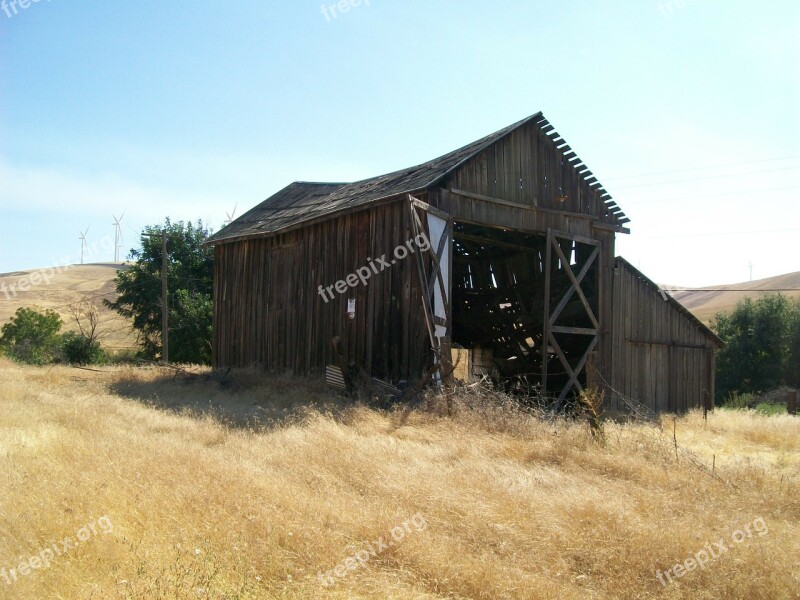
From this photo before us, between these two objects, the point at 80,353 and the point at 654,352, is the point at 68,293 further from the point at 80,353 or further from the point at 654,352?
the point at 654,352

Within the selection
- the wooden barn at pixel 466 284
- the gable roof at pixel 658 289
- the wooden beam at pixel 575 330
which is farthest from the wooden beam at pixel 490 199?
the gable roof at pixel 658 289

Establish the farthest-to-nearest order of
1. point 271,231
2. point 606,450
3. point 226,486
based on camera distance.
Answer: point 271,231 < point 606,450 < point 226,486

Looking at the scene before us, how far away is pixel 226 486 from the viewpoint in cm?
617

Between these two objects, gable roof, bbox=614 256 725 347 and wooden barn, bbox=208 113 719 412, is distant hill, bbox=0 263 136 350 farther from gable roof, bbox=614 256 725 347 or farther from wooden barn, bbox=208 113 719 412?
gable roof, bbox=614 256 725 347

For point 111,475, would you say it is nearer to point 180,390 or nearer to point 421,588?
point 421,588

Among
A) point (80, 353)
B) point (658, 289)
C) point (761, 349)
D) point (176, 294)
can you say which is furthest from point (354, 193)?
point (761, 349)

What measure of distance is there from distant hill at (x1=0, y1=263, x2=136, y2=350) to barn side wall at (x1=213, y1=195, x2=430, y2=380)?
4035cm

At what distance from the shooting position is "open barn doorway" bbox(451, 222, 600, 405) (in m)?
15.8

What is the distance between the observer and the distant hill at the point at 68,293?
62969 mm

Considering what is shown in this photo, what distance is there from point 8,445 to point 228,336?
11470 millimetres

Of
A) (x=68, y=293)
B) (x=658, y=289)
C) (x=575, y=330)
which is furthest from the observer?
(x=68, y=293)

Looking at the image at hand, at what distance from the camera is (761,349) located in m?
34.1

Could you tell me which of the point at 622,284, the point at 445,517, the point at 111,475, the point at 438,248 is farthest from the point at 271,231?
the point at 445,517

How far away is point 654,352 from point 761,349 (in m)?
20.5
